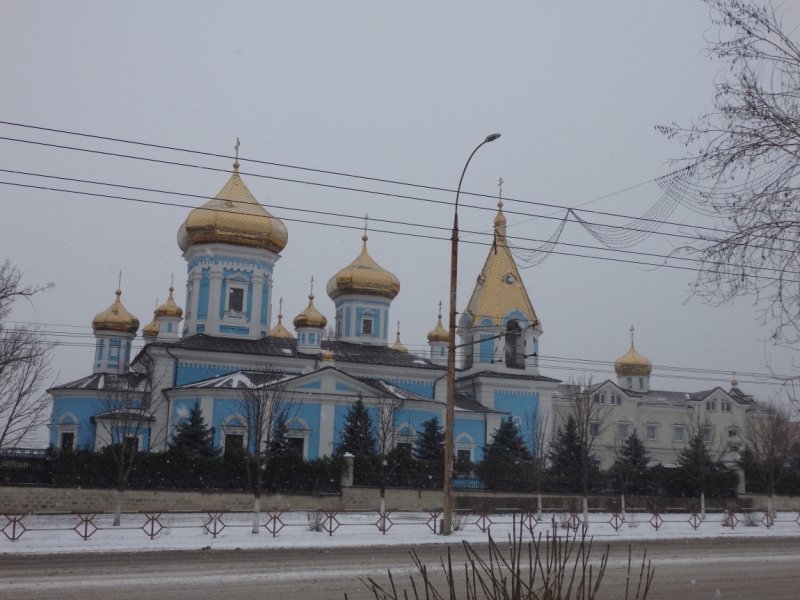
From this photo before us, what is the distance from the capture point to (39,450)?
2536cm

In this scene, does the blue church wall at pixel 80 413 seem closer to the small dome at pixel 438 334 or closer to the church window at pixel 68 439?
the church window at pixel 68 439

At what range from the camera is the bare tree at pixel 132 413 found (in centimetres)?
2380

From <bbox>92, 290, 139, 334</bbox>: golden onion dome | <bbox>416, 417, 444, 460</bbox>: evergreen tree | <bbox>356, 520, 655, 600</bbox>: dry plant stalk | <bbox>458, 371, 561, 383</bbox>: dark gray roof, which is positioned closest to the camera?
<bbox>356, 520, 655, 600</bbox>: dry plant stalk

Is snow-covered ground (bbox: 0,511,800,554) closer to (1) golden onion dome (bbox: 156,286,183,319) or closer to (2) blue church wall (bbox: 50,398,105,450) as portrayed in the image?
(2) blue church wall (bbox: 50,398,105,450)

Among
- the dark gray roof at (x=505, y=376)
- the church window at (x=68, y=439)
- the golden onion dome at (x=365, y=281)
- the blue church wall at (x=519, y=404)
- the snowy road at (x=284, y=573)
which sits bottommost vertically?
the snowy road at (x=284, y=573)

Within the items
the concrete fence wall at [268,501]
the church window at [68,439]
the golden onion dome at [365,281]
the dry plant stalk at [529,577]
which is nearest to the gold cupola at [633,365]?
the golden onion dome at [365,281]

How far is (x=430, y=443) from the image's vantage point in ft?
109

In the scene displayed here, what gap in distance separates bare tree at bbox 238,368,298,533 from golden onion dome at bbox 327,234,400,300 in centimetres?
932

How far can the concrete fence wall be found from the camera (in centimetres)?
2216

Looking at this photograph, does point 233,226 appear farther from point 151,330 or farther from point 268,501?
point 268,501

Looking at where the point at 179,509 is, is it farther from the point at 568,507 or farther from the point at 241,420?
the point at 568,507

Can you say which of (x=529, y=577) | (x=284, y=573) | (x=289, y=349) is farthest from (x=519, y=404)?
(x=529, y=577)

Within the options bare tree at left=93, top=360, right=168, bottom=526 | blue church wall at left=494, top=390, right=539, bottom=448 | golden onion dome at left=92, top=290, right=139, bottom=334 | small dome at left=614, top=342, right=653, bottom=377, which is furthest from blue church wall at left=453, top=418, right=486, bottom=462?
small dome at left=614, top=342, right=653, bottom=377

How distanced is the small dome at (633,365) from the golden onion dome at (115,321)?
1291 inches
